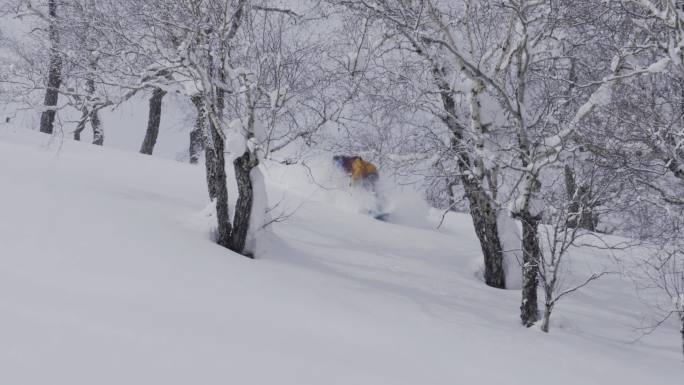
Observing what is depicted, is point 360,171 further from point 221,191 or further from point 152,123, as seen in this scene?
point 152,123

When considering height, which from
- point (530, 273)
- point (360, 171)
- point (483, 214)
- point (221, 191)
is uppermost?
point (360, 171)

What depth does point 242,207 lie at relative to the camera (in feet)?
27.4

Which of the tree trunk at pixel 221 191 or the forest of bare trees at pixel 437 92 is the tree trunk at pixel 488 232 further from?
the tree trunk at pixel 221 191

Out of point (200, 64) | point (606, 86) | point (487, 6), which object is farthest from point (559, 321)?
point (200, 64)

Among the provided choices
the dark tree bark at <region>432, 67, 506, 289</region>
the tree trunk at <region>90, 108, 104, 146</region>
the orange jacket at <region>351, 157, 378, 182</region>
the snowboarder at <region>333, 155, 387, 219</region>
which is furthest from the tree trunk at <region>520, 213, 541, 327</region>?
the tree trunk at <region>90, 108, 104, 146</region>

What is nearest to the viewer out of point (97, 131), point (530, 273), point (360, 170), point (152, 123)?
point (530, 273)

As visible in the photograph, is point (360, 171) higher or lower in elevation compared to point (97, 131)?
higher

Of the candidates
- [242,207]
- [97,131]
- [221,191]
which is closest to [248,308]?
[242,207]

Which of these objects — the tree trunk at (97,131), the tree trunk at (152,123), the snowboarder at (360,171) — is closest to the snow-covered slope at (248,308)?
the snowboarder at (360,171)

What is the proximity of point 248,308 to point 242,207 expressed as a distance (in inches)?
119

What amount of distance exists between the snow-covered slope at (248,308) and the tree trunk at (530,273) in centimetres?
28

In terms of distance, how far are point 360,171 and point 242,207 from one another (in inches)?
226

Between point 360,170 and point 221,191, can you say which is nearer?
point 221,191

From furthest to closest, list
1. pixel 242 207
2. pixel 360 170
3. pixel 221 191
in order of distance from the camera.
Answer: pixel 360 170 < pixel 221 191 < pixel 242 207
